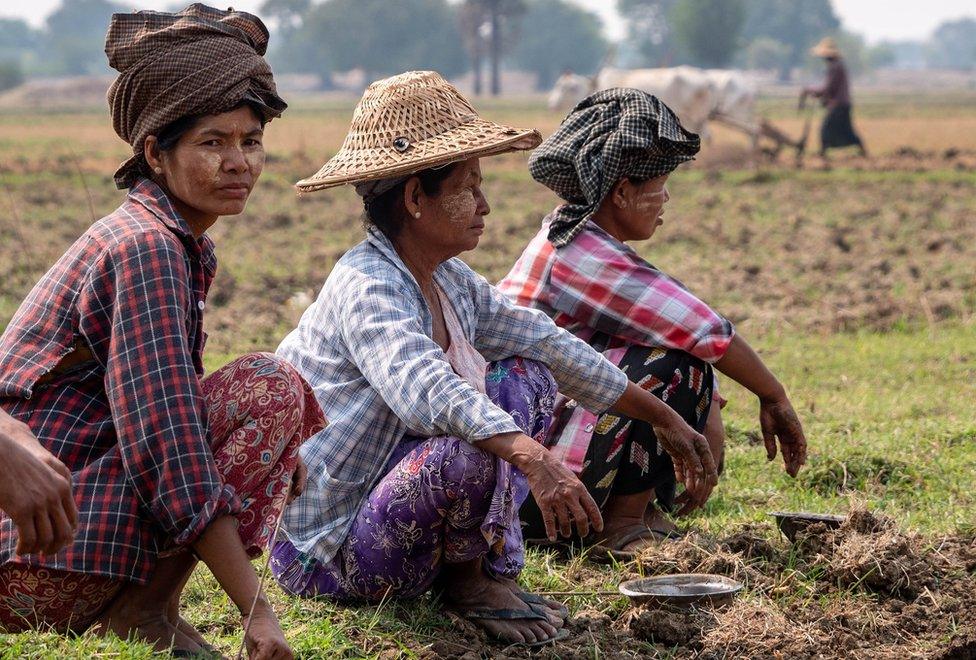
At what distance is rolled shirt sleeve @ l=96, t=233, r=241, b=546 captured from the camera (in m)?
2.60

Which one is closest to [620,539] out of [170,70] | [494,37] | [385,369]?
[385,369]

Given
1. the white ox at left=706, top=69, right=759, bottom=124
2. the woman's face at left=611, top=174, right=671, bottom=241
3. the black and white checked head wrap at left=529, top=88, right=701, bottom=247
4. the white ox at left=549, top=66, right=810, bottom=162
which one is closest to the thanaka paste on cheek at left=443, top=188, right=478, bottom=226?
the black and white checked head wrap at left=529, top=88, right=701, bottom=247

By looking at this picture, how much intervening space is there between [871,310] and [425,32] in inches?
3625

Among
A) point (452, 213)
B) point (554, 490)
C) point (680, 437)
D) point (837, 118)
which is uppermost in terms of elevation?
point (452, 213)

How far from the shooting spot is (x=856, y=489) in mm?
4613

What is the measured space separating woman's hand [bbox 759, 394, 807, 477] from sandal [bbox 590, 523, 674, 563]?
0.44 meters

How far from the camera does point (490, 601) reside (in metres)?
3.26

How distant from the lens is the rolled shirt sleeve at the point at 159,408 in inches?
102

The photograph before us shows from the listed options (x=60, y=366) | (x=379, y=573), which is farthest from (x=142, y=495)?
(x=379, y=573)

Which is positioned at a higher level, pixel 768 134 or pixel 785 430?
pixel 785 430

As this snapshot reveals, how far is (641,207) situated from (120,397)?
1.98 m

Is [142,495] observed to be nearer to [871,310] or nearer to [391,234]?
[391,234]

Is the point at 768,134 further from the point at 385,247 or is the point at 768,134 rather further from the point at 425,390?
the point at 425,390

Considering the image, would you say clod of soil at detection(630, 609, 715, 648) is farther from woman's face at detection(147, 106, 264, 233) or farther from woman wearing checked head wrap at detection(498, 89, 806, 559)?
woman's face at detection(147, 106, 264, 233)
